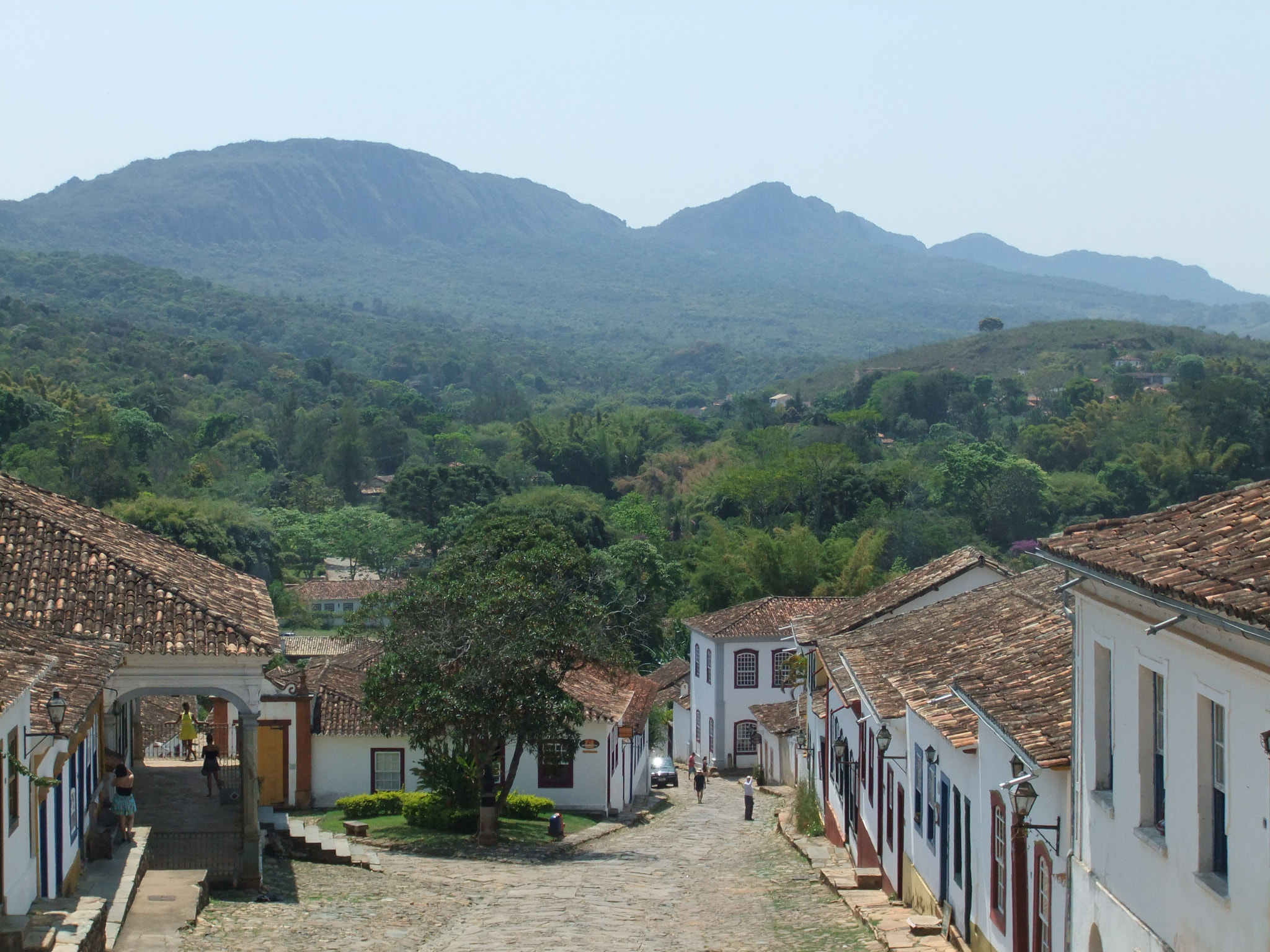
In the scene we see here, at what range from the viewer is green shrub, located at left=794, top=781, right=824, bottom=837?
25.8 m

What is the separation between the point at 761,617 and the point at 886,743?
94.0 feet

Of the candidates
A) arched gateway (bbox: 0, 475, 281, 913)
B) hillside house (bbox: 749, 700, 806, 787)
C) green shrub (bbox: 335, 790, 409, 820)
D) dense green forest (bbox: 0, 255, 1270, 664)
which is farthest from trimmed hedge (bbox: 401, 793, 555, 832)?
dense green forest (bbox: 0, 255, 1270, 664)

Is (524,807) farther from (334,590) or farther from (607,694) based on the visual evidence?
(334,590)

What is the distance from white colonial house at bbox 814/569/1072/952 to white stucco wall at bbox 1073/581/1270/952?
0.86 metres

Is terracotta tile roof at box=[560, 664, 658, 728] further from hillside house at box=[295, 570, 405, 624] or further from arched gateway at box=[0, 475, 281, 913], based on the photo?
hillside house at box=[295, 570, 405, 624]

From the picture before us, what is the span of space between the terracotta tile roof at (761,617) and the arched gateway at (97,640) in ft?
86.2

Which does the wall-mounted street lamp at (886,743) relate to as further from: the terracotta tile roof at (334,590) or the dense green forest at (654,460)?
the terracotta tile roof at (334,590)

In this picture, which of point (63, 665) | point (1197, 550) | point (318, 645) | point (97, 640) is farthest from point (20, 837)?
point (318, 645)

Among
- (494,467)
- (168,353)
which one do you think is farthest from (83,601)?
(168,353)

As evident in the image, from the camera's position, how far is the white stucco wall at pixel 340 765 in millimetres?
27984

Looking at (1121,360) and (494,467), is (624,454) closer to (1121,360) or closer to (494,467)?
(494,467)

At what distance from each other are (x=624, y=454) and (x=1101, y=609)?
97.6 m

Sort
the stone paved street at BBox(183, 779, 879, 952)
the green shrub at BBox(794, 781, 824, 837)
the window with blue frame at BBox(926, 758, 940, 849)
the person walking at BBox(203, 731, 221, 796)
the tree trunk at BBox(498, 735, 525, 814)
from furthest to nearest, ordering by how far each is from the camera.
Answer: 1. the green shrub at BBox(794, 781, 824, 837)
2. the tree trunk at BBox(498, 735, 525, 814)
3. the person walking at BBox(203, 731, 221, 796)
4. the window with blue frame at BBox(926, 758, 940, 849)
5. the stone paved street at BBox(183, 779, 879, 952)

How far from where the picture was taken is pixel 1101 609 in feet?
30.8
